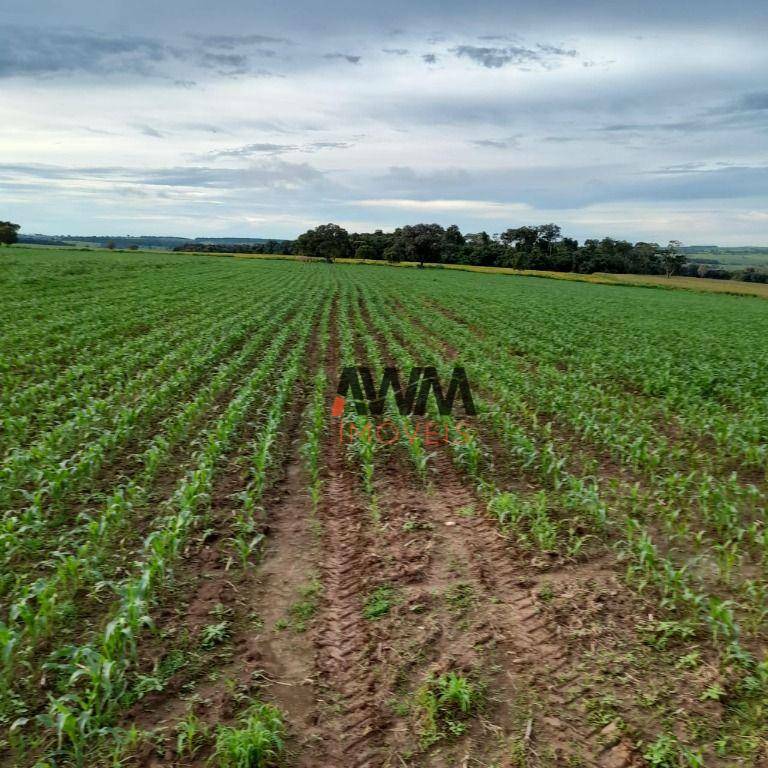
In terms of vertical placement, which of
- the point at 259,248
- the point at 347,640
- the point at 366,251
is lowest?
the point at 347,640

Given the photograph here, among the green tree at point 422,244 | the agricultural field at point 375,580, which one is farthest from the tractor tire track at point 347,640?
the green tree at point 422,244

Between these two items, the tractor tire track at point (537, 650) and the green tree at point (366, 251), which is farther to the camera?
the green tree at point (366, 251)

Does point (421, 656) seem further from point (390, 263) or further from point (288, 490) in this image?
point (390, 263)

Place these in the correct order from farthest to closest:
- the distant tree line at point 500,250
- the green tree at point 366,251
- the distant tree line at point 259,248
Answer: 1. the distant tree line at point 259,248
2. the green tree at point 366,251
3. the distant tree line at point 500,250

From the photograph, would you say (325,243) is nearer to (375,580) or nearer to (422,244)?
(422,244)

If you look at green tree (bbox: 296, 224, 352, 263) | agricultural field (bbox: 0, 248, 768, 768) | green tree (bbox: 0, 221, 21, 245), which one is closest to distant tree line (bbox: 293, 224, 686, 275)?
green tree (bbox: 296, 224, 352, 263)

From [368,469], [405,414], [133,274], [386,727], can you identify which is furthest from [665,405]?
[133,274]

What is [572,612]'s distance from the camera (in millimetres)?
4504

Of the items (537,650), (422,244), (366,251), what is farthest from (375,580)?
(366,251)

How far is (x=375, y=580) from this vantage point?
494 cm

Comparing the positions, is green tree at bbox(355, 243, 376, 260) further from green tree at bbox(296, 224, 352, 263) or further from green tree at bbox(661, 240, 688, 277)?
green tree at bbox(661, 240, 688, 277)

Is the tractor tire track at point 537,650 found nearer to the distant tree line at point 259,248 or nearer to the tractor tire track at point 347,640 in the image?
the tractor tire track at point 347,640

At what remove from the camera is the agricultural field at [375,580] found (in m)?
3.34

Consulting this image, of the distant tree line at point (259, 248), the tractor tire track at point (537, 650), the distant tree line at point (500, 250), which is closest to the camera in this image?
the tractor tire track at point (537, 650)
